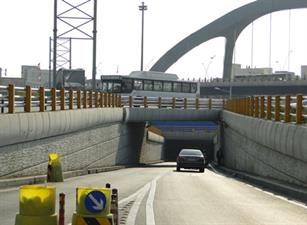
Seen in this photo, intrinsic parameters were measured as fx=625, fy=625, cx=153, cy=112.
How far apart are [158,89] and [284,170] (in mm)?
51393

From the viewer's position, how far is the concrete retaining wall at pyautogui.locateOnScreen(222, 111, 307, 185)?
18453 millimetres

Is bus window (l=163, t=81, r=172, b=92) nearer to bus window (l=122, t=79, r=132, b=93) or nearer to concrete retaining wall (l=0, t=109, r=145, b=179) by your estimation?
bus window (l=122, t=79, r=132, b=93)

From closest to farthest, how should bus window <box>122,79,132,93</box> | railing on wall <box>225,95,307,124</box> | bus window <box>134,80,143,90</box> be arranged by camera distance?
railing on wall <box>225,95,307,124</box> < bus window <box>122,79,132,93</box> < bus window <box>134,80,143,90</box>

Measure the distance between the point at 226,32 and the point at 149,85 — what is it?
6254 centimetres

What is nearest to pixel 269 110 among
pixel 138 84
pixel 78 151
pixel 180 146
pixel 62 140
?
pixel 62 140

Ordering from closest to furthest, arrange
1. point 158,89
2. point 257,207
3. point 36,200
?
point 36,200, point 257,207, point 158,89

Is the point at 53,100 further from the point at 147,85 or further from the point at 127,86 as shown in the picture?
the point at 147,85

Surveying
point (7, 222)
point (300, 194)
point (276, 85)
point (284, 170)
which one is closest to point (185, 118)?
point (284, 170)

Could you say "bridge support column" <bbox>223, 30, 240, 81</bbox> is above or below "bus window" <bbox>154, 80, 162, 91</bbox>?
above

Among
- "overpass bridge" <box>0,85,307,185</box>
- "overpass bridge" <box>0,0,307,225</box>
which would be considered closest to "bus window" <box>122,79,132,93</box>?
"overpass bridge" <box>0,85,307,185</box>

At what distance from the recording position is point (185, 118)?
5556cm

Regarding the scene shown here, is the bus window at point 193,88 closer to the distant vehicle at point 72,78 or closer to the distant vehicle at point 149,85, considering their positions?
the distant vehicle at point 149,85

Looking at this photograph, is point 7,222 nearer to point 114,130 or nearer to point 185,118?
point 114,130

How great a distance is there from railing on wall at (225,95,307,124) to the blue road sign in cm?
1365
